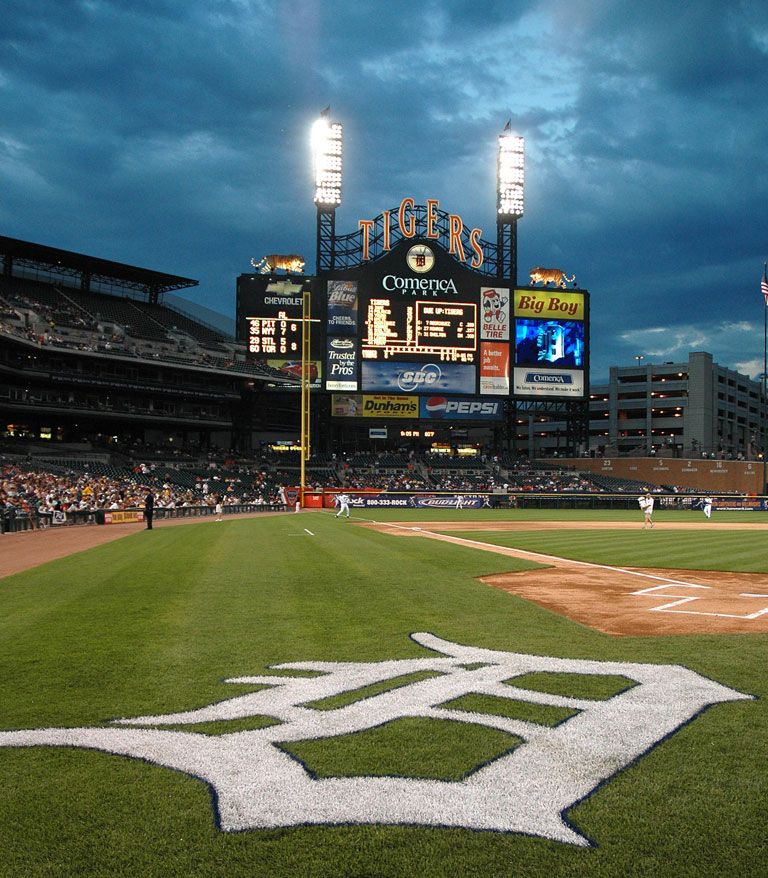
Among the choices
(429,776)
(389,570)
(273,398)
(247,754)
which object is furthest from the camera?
(273,398)

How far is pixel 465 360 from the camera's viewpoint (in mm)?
61812

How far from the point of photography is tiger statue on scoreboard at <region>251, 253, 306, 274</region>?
6194 centimetres

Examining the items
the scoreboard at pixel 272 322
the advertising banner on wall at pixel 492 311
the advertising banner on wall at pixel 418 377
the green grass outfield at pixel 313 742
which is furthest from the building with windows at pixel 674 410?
the green grass outfield at pixel 313 742

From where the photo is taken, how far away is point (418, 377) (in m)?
60.8

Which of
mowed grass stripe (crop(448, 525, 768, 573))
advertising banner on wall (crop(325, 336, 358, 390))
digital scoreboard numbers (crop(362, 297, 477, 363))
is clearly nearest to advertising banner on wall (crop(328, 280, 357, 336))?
advertising banner on wall (crop(325, 336, 358, 390))

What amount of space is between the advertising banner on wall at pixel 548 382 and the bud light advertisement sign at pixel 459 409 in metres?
Answer: 2.72

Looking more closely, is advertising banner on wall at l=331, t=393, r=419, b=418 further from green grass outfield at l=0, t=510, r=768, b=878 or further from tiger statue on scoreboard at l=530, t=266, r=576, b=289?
green grass outfield at l=0, t=510, r=768, b=878

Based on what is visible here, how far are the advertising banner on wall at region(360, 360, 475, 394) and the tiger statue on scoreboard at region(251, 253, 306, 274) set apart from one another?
11.2 metres

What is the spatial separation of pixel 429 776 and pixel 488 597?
22.7 feet

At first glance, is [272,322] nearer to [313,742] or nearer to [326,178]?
[326,178]

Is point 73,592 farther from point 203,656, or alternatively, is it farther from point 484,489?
point 484,489

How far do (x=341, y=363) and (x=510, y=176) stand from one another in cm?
2510

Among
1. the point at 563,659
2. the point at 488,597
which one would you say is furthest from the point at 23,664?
the point at 488,597

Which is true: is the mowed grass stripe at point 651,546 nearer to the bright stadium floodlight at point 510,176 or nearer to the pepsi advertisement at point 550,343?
the pepsi advertisement at point 550,343
